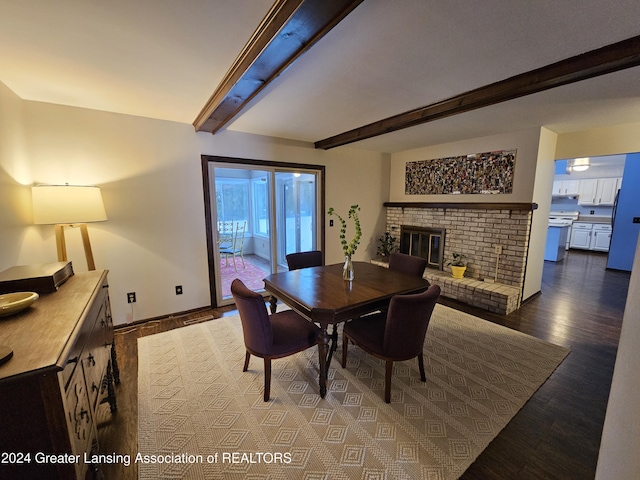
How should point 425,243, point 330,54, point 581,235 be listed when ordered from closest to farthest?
1. point 330,54
2. point 425,243
3. point 581,235

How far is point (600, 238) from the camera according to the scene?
6609 millimetres

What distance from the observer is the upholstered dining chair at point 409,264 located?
2.66 metres

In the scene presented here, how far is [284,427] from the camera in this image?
5.54 feet

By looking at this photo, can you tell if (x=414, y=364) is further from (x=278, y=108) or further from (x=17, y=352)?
(x=278, y=108)

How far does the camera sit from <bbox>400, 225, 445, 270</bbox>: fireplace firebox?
4340 mm

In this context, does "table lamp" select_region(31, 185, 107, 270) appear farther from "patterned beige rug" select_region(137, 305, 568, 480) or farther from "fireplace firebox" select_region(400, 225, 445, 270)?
"fireplace firebox" select_region(400, 225, 445, 270)

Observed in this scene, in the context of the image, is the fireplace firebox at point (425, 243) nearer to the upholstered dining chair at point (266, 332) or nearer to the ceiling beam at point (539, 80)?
the ceiling beam at point (539, 80)

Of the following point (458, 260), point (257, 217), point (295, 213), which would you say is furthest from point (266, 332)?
point (257, 217)

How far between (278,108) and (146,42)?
3.98 feet

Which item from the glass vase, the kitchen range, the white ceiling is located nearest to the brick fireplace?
the white ceiling

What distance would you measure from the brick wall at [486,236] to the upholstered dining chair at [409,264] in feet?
5.23

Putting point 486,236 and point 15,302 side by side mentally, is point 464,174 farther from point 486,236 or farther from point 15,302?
point 15,302

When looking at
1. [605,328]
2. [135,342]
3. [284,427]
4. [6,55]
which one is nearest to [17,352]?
[284,427]

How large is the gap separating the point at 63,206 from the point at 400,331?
2824 mm
